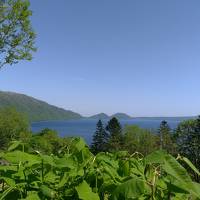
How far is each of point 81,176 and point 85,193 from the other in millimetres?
109

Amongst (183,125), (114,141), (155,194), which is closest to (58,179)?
(155,194)

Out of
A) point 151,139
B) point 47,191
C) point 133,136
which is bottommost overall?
point 151,139

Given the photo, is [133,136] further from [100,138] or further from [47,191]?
[47,191]

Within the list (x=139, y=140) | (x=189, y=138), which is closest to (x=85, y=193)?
(x=189, y=138)

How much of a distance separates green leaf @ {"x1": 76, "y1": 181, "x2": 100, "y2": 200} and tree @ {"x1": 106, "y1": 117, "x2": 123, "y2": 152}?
8115cm

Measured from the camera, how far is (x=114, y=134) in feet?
283

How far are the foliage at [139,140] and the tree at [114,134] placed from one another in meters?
1.42

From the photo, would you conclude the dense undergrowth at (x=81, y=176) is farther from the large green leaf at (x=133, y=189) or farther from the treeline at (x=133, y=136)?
the treeline at (x=133, y=136)

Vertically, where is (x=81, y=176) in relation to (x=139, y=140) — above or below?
above

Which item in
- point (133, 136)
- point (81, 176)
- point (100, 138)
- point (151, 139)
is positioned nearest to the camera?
point (81, 176)

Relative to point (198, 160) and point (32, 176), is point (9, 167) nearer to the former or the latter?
point (32, 176)

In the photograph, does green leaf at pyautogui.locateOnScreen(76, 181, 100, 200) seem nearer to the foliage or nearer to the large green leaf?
the large green leaf

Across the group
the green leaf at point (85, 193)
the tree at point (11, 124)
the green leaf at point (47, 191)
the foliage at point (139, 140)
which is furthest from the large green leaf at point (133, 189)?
the tree at point (11, 124)

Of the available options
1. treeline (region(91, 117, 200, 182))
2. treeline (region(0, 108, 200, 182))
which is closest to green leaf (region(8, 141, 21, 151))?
treeline (region(91, 117, 200, 182))
